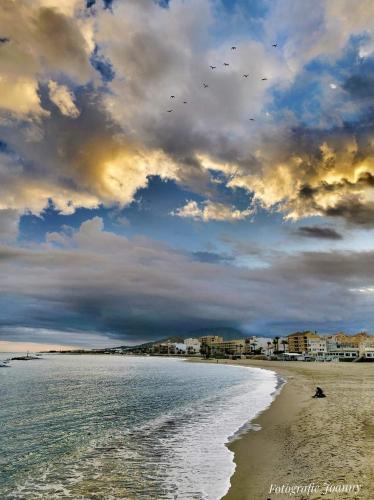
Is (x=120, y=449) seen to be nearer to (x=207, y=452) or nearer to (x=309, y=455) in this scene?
(x=207, y=452)

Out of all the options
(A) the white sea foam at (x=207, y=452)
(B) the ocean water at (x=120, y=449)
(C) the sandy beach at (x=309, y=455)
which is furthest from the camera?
(B) the ocean water at (x=120, y=449)

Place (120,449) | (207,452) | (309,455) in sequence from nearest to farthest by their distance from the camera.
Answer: (309,455)
(207,452)
(120,449)

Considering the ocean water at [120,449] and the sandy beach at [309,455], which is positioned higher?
the sandy beach at [309,455]

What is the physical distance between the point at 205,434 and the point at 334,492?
1190 cm

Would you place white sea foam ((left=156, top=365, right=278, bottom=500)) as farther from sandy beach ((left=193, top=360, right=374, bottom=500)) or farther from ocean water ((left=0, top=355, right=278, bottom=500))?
sandy beach ((left=193, top=360, right=374, bottom=500))

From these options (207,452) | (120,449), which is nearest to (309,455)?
(207,452)

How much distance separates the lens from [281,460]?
1498cm

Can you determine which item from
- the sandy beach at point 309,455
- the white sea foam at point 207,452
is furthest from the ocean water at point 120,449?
the sandy beach at point 309,455

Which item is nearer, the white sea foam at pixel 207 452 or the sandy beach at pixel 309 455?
the sandy beach at pixel 309 455

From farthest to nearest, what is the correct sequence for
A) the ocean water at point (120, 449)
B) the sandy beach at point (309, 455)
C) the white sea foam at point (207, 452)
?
the ocean water at point (120, 449)
the white sea foam at point (207, 452)
the sandy beach at point (309, 455)

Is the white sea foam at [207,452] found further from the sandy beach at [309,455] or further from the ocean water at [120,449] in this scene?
the sandy beach at [309,455]

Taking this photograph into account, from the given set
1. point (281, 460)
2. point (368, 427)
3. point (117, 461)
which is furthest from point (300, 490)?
point (368, 427)

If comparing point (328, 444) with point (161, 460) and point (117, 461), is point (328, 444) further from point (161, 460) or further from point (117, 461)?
point (117, 461)

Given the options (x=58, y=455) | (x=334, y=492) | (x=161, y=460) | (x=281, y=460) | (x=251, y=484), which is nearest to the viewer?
(x=334, y=492)
